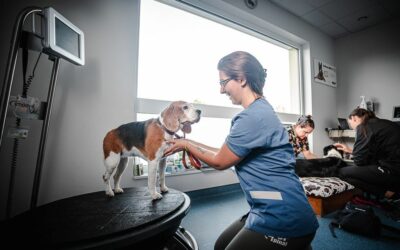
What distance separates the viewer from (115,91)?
2105mm

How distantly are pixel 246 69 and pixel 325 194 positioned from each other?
1.98 metres

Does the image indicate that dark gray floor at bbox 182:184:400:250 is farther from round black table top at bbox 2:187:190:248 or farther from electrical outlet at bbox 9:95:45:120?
electrical outlet at bbox 9:95:45:120

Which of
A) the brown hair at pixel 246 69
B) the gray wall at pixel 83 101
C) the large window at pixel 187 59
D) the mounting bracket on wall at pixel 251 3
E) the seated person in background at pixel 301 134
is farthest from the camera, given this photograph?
the mounting bracket on wall at pixel 251 3

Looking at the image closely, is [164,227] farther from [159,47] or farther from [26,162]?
[159,47]

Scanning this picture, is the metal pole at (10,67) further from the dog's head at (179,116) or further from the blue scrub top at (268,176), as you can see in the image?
the blue scrub top at (268,176)

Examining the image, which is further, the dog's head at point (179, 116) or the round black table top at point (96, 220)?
the dog's head at point (179, 116)

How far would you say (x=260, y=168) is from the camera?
0.91 metres

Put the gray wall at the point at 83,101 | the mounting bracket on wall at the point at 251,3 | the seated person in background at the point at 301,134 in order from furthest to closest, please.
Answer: the mounting bracket on wall at the point at 251,3, the seated person in background at the point at 301,134, the gray wall at the point at 83,101

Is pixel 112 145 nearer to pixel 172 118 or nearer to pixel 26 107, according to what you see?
pixel 172 118

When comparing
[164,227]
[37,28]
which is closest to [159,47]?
[37,28]

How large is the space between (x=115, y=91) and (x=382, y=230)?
3050 millimetres

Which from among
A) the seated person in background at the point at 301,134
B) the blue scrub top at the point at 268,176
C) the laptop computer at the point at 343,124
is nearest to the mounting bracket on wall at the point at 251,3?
the seated person in background at the point at 301,134

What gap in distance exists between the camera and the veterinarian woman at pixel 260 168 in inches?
32.5

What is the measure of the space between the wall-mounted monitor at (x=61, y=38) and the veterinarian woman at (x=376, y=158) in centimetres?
275
